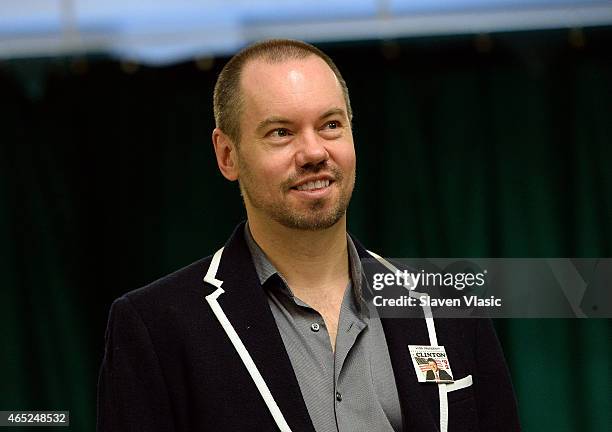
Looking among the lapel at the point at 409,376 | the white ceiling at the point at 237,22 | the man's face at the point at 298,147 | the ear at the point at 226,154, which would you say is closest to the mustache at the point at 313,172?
the man's face at the point at 298,147

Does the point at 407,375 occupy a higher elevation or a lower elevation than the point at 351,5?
lower

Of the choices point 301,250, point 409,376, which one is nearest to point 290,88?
point 301,250

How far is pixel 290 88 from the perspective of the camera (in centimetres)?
160

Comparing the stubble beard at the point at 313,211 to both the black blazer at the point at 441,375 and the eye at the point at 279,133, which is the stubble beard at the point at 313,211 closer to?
the eye at the point at 279,133

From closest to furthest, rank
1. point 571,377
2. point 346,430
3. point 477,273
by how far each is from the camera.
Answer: point 346,430 → point 477,273 → point 571,377

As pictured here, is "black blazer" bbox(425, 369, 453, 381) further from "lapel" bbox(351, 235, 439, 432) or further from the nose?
the nose

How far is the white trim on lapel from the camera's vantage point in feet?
4.83

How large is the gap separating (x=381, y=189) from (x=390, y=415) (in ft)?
4.64

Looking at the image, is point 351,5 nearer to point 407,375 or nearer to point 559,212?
point 559,212

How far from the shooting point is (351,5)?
280 cm

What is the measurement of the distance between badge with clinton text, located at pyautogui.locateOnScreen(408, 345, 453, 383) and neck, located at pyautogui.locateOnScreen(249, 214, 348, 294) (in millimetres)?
202

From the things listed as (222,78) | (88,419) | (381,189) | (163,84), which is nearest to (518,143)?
(381,189)

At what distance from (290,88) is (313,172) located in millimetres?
155

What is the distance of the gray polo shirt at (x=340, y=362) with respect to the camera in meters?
1.53
